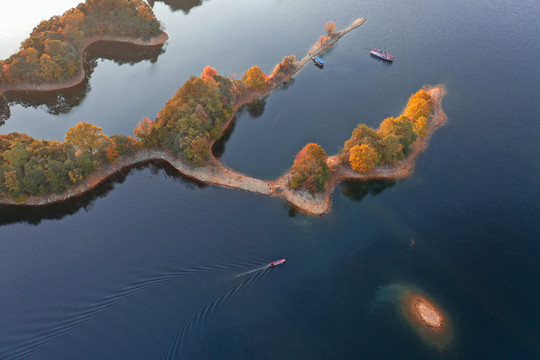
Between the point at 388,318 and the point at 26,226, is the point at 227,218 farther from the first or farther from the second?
the point at 26,226

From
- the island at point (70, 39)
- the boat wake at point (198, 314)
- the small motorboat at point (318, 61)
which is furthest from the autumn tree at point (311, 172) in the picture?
the island at point (70, 39)

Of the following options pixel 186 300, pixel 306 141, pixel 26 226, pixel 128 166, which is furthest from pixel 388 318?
pixel 26 226

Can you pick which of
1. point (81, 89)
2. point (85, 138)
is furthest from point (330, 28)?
point (85, 138)

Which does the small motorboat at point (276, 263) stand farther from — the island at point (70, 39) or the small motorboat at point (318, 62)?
the island at point (70, 39)

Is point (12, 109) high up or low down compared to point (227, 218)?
up

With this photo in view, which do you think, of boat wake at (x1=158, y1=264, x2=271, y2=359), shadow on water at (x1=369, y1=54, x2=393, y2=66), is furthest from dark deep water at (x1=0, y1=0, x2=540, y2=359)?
shadow on water at (x1=369, y1=54, x2=393, y2=66)

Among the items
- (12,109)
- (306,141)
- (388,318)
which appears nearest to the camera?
(388,318)

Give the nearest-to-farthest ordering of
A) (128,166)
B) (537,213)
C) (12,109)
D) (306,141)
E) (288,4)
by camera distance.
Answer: (537,213), (128,166), (306,141), (12,109), (288,4)
